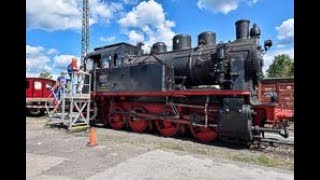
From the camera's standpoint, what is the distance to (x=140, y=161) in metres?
6.54

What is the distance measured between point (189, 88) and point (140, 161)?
Answer: 16.8ft

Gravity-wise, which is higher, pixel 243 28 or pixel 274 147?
pixel 243 28

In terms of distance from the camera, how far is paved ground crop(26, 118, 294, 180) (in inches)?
220

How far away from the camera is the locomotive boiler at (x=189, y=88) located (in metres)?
8.77

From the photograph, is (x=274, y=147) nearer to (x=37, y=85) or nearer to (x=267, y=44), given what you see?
(x=267, y=44)

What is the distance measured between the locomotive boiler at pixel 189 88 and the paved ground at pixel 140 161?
94 cm

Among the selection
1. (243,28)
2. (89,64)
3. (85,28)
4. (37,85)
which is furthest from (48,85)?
(243,28)

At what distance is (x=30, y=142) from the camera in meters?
9.15

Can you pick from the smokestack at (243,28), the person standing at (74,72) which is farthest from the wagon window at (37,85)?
the smokestack at (243,28)

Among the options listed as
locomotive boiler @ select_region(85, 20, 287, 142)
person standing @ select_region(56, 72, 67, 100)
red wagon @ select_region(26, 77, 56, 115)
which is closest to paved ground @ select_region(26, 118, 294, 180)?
locomotive boiler @ select_region(85, 20, 287, 142)

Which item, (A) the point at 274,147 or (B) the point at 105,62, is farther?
(B) the point at 105,62

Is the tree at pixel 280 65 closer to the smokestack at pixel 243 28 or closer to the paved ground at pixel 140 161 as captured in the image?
the smokestack at pixel 243 28

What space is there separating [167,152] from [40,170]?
3.12 m
